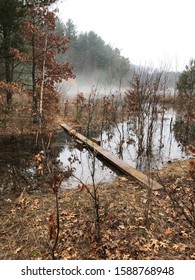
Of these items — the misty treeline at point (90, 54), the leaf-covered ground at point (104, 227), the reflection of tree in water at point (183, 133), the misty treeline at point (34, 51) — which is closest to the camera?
the leaf-covered ground at point (104, 227)

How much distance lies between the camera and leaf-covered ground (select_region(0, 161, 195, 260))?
337cm

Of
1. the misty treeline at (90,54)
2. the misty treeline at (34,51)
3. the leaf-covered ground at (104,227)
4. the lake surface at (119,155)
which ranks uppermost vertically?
the misty treeline at (90,54)

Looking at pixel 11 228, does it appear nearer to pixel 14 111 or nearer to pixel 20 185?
pixel 20 185

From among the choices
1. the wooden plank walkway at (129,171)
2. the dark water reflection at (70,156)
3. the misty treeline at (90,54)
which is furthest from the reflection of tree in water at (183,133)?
the misty treeline at (90,54)

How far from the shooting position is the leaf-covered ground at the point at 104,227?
3.37m

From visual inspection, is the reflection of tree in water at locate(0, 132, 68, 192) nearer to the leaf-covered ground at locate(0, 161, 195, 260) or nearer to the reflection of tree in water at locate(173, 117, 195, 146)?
the leaf-covered ground at locate(0, 161, 195, 260)

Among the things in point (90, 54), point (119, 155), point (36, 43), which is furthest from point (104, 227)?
point (90, 54)

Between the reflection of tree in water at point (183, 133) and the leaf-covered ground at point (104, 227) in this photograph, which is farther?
the reflection of tree in water at point (183, 133)

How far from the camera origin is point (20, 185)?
571 centimetres

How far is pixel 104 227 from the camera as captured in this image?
3.86 metres

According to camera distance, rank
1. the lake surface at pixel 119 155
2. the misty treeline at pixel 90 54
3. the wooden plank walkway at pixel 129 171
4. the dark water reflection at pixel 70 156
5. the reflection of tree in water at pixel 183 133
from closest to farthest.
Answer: the wooden plank walkway at pixel 129 171, the dark water reflection at pixel 70 156, the lake surface at pixel 119 155, the reflection of tree in water at pixel 183 133, the misty treeline at pixel 90 54

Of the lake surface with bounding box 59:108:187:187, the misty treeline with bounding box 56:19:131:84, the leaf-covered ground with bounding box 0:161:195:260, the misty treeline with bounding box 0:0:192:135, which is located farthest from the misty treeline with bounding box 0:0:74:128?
the misty treeline with bounding box 56:19:131:84

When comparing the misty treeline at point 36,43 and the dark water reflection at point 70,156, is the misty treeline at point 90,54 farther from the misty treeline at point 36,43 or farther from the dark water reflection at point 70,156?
the dark water reflection at point 70,156

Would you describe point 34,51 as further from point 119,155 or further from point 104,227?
point 104,227
